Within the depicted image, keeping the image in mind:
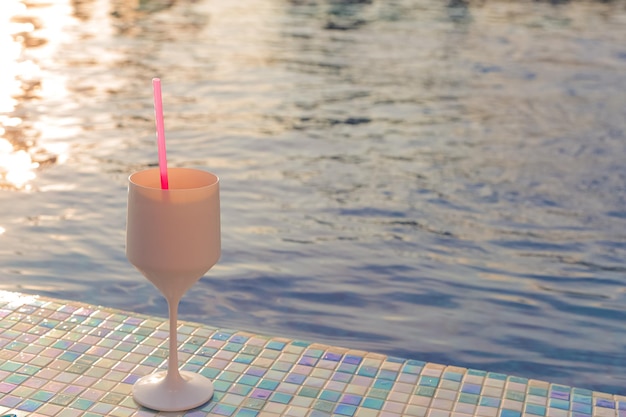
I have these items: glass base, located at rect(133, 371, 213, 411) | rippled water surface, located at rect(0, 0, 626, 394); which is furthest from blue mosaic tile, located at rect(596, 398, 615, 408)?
glass base, located at rect(133, 371, 213, 411)

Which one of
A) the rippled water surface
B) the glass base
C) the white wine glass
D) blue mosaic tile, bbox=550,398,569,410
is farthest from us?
the rippled water surface

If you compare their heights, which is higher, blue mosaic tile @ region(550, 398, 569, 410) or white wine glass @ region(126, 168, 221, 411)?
white wine glass @ region(126, 168, 221, 411)

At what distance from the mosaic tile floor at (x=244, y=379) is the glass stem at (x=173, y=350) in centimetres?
12

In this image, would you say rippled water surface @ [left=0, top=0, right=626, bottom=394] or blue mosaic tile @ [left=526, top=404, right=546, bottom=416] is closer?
blue mosaic tile @ [left=526, top=404, right=546, bottom=416]

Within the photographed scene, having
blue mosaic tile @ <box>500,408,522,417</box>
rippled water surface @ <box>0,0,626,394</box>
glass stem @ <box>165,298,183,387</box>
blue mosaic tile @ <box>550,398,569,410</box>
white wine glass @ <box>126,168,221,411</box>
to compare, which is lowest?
rippled water surface @ <box>0,0,626,394</box>

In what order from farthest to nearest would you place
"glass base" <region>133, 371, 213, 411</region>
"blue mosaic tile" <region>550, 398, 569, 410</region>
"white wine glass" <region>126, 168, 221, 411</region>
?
"blue mosaic tile" <region>550, 398, 569, 410</region> < "glass base" <region>133, 371, 213, 411</region> < "white wine glass" <region>126, 168, 221, 411</region>

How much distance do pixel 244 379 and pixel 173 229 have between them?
0.68 meters

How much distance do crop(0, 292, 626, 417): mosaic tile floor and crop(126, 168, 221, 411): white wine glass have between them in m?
0.24

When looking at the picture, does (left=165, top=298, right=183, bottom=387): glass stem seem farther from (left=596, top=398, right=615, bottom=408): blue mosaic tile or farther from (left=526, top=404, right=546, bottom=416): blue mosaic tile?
(left=596, top=398, right=615, bottom=408): blue mosaic tile

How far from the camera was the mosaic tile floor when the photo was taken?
111 inches

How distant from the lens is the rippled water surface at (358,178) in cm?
468

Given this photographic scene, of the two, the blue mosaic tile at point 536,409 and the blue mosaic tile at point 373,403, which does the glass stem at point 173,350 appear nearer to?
the blue mosaic tile at point 373,403

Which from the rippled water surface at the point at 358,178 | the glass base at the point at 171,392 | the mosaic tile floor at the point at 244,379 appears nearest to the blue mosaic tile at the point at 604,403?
the mosaic tile floor at the point at 244,379

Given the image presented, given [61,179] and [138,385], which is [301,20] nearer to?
[61,179]
